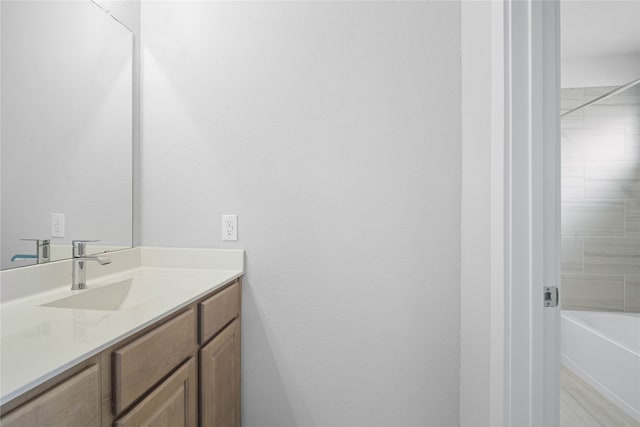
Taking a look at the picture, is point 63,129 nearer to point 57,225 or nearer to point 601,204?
point 57,225

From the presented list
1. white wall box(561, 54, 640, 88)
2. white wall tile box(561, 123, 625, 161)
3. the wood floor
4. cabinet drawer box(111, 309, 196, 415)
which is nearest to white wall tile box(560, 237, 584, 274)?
white wall tile box(561, 123, 625, 161)

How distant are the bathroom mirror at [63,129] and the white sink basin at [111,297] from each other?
0.19 metres

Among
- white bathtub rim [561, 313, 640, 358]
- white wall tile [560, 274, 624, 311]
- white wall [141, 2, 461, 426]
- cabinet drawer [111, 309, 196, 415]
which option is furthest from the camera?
white wall tile [560, 274, 624, 311]

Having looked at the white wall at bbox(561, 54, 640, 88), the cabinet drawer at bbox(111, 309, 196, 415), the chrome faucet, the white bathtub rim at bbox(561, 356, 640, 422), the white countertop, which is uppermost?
the white wall at bbox(561, 54, 640, 88)

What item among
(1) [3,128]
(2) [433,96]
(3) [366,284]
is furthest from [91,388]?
(2) [433,96]

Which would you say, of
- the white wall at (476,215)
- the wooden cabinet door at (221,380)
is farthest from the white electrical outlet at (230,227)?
the white wall at (476,215)

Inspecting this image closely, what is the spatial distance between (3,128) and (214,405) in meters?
1.14

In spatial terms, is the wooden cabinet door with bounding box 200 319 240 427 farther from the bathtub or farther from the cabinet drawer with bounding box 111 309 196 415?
the bathtub

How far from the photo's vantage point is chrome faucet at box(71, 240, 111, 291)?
3.95 ft

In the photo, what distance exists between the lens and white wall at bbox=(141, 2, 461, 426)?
4.89 feet

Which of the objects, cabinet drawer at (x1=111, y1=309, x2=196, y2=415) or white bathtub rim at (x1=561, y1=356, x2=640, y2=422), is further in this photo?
white bathtub rim at (x1=561, y1=356, x2=640, y2=422)

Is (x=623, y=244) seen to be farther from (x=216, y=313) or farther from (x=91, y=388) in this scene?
(x=91, y=388)

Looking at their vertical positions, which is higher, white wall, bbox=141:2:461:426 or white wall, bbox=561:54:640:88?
white wall, bbox=561:54:640:88

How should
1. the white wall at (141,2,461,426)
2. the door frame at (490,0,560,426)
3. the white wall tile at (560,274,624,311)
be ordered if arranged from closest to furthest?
the door frame at (490,0,560,426) < the white wall at (141,2,461,426) < the white wall tile at (560,274,624,311)
